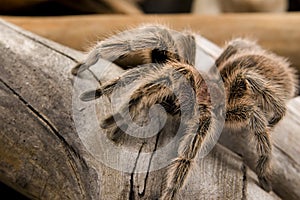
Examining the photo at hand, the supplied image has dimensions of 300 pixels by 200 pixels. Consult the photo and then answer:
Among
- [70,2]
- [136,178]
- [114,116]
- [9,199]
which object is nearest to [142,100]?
[114,116]

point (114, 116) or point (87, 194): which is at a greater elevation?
point (114, 116)

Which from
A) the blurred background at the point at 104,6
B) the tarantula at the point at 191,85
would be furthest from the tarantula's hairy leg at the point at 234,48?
the blurred background at the point at 104,6

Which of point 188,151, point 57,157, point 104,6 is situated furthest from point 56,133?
point 104,6

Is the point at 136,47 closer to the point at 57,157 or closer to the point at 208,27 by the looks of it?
the point at 57,157

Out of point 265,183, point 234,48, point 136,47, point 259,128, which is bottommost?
point 265,183

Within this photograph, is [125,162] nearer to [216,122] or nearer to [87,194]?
[87,194]

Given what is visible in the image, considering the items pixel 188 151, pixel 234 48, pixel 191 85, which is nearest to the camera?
pixel 188 151
